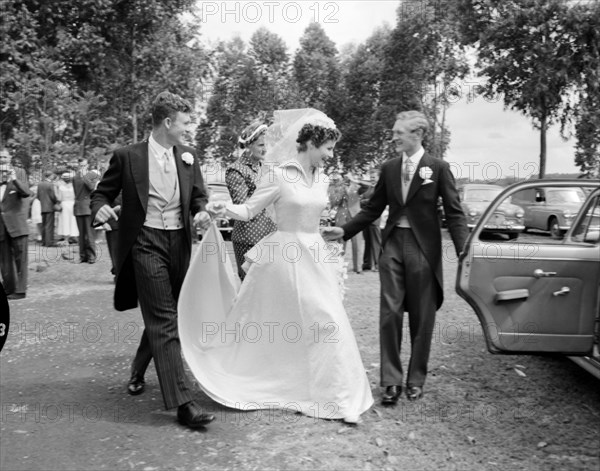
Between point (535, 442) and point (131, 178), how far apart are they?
129 inches

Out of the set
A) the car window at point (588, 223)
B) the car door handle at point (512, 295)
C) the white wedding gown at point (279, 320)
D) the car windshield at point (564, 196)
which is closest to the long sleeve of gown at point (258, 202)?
the white wedding gown at point (279, 320)

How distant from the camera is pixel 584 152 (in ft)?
99.0

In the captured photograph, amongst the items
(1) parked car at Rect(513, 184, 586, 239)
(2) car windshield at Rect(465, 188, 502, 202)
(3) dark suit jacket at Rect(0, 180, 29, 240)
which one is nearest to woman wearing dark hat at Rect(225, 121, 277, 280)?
(3) dark suit jacket at Rect(0, 180, 29, 240)

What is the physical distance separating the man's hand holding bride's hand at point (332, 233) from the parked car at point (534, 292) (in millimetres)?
1145

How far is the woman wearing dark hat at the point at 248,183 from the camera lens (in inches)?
236

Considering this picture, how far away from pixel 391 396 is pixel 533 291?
1289mm

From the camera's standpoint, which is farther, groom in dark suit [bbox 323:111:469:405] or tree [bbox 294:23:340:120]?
tree [bbox 294:23:340:120]

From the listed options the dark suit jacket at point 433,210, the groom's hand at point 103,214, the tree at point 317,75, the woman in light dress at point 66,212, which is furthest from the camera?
the tree at point 317,75

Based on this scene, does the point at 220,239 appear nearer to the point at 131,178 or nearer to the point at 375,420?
the point at 131,178

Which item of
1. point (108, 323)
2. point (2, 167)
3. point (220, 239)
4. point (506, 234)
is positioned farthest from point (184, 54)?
point (220, 239)

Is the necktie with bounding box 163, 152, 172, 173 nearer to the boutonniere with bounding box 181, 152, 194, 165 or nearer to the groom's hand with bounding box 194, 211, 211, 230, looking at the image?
the boutonniere with bounding box 181, 152, 194, 165

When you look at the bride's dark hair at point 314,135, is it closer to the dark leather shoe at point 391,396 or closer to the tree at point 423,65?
the dark leather shoe at point 391,396

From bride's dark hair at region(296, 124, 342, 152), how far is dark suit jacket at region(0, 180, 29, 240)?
6475 mm

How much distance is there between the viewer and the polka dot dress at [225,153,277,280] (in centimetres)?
600
